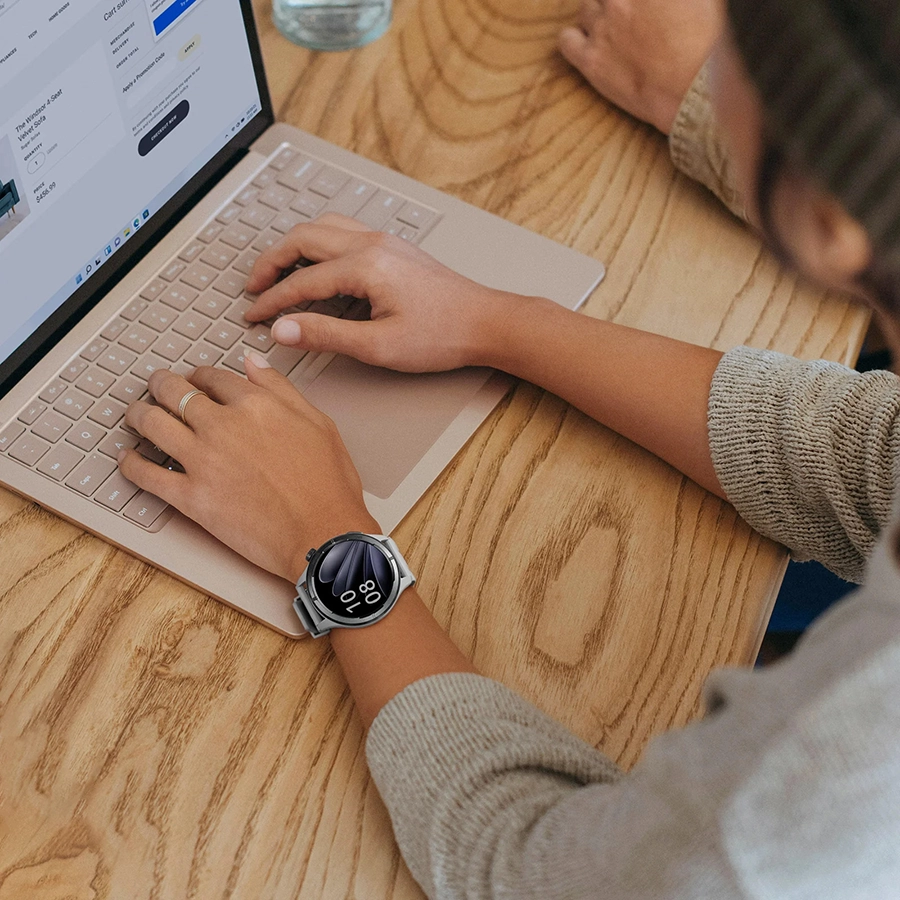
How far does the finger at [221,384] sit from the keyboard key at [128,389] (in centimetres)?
4

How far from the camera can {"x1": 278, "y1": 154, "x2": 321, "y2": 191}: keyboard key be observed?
874mm

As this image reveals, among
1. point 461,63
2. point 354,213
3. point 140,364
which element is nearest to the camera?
point 140,364

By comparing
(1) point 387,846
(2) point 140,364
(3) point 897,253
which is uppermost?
(3) point 897,253

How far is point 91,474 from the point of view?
709 millimetres

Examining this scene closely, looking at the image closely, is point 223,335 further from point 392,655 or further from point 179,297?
point 392,655

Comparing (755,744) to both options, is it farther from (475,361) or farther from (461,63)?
(461,63)

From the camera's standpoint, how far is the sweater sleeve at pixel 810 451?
0.66 meters

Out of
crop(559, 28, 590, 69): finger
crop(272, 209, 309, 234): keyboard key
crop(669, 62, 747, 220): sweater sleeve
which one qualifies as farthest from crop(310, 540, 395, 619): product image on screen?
crop(559, 28, 590, 69): finger

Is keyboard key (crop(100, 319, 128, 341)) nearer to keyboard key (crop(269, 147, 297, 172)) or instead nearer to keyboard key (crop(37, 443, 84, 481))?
keyboard key (crop(37, 443, 84, 481))

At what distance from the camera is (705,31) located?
3.09 feet

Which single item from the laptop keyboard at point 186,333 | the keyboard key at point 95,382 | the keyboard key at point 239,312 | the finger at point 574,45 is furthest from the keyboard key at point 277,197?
the finger at point 574,45

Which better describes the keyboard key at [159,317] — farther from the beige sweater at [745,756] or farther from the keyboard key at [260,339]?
the beige sweater at [745,756]

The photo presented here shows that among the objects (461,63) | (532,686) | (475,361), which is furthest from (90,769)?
(461,63)

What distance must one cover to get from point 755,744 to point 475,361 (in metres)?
0.41
